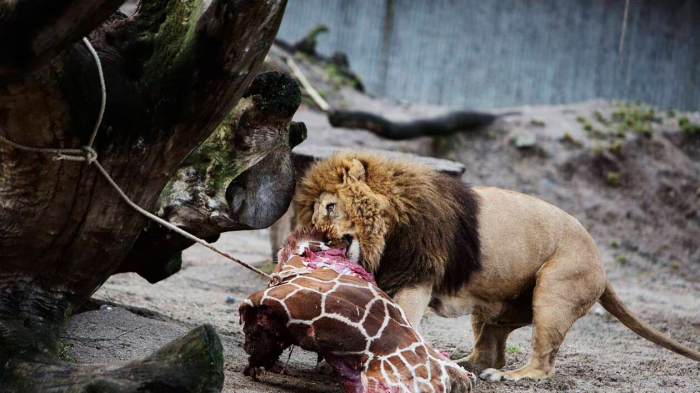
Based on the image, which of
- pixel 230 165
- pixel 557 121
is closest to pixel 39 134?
pixel 230 165

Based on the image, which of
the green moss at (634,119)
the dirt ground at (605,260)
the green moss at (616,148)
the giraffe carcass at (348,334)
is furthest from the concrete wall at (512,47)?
the giraffe carcass at (348,334)

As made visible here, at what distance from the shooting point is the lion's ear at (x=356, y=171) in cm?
421

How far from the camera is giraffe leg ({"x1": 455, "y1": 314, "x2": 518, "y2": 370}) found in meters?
4.94

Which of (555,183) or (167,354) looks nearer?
(167,354)

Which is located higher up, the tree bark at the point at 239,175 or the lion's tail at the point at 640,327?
the tree bark at the point at 239,175

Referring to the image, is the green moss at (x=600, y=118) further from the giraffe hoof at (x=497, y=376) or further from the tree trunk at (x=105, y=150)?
the tree trunk at (x=105, y=150)

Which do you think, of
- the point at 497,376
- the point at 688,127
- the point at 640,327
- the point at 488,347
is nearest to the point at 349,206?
the point at 497,376

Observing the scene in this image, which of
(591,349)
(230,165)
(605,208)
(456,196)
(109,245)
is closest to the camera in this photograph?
(109,245)

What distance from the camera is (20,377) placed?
8.55 feet

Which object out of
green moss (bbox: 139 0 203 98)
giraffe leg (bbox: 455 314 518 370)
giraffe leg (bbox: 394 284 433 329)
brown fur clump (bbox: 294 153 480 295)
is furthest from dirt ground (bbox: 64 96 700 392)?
green moss (bbox: 139 0 203 98)

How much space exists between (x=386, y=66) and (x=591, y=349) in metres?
9.54

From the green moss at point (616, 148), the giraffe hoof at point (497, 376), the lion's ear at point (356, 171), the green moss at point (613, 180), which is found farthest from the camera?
the green moss at point (616, 148)

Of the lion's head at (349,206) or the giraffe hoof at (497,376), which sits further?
the giraffe hoof at (497,376)

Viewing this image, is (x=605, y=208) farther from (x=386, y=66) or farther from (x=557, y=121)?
(x=386, y=66)
